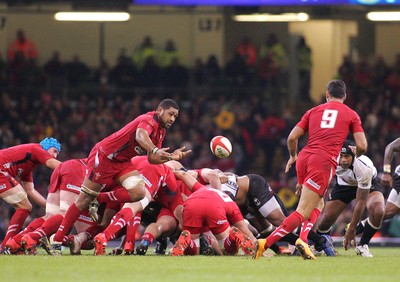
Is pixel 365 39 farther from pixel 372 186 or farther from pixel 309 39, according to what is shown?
pixel 372 186

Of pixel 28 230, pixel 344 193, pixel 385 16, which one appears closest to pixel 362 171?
pixel 344 193

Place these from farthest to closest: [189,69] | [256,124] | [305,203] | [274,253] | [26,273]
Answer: [189,69] → [256,124] → [274,253] → [305,203] → [26,273]

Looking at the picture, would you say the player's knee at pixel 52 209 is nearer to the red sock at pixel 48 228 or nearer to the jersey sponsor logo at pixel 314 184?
the red sock at pixel 48 228

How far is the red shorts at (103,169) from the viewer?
15.8m

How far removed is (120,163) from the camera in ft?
52.1

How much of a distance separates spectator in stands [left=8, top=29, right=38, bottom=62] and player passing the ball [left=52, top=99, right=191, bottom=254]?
53.1ft

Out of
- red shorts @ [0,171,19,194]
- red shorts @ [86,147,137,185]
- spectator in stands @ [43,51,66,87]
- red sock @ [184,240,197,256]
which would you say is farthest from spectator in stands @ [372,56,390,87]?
red shorts @ [86,147,137,185]

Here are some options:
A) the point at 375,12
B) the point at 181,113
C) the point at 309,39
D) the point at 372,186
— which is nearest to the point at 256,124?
the point at 181,113

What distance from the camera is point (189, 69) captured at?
106 ft

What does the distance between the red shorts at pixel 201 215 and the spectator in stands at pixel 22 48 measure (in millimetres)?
16758

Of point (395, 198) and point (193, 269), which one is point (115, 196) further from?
point (395, 198)

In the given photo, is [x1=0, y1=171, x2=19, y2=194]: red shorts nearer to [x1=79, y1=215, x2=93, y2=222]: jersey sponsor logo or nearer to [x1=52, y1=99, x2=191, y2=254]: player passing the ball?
[x1=79, y1=215, x2=93, y2=222]: jersey sponsor logo

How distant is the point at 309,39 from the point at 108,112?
8.02 meters

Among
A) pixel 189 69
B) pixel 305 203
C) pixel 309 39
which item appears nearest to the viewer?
pixel 305 203
